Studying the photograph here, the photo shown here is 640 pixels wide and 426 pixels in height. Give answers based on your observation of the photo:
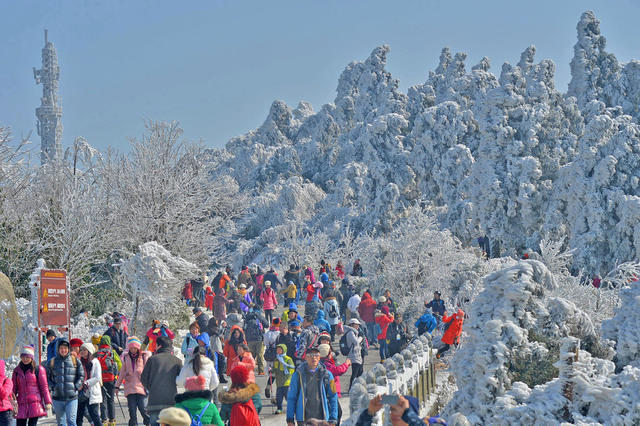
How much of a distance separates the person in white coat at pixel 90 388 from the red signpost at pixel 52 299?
3.40 meters

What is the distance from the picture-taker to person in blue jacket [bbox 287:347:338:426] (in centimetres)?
948

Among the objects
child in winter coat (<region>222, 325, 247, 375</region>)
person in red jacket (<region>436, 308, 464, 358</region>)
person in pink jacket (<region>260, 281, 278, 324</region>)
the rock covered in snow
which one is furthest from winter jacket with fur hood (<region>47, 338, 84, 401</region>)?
person in pink jacket (<region>260, 281, 278, 324</region>)

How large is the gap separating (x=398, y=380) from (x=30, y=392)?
4.67m

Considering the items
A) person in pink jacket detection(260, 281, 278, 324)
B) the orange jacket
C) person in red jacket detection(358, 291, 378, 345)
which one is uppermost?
person in pink jacket detection(260, 281, 278, 324)

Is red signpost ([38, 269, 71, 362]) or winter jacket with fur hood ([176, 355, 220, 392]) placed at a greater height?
red signpost ([38, 269, 71, 362])

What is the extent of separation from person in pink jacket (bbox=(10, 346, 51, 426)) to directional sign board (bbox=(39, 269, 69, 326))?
13.8ft

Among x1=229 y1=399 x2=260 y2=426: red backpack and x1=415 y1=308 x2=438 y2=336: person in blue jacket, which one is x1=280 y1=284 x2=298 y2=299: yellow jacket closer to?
x1=415 y1=308 x2=438 y2=336: person in blue jacket

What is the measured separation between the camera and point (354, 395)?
909 centimetres

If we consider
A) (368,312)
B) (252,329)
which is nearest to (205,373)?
(252,329)

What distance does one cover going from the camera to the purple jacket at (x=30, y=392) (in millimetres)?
10500

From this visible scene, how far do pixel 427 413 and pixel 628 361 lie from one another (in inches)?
139

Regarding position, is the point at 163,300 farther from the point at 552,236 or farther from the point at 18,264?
the point at 552,236

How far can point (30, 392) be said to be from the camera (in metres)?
10.5

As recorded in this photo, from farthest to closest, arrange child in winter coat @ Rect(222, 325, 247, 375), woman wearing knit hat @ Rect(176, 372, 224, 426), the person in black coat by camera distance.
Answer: the person in black coat → child in winter coat @ Rect(222, 325, 247, 375) → woman wearing knit hat @ Rect(176, 372, 224, 426)
